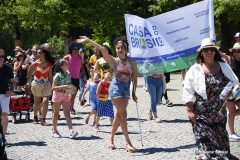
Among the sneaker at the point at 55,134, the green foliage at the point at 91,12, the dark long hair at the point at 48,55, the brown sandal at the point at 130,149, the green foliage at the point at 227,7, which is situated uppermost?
the green foliage at the point at 91,12

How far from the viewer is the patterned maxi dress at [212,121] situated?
607 centimetres

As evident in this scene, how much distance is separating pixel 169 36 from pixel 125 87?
3.88 ft

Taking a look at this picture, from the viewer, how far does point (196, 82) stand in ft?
20.0

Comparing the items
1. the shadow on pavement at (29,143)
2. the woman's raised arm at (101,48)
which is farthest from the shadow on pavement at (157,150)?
the shadow on pavement at (29,143)

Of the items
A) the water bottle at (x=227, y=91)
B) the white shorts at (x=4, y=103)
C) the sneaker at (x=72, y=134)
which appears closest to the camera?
the water bottle at (x=227, y=91)

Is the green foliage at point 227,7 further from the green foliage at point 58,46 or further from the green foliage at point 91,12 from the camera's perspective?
the green foliage at point 58,46

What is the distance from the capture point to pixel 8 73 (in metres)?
8.91

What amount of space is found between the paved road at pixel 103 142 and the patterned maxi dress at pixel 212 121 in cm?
173

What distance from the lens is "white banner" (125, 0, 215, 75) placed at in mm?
8516

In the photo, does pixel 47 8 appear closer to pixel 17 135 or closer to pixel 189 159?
pixel 17 135

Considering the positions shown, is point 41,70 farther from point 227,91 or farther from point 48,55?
point 227,91

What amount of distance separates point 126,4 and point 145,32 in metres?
27.4

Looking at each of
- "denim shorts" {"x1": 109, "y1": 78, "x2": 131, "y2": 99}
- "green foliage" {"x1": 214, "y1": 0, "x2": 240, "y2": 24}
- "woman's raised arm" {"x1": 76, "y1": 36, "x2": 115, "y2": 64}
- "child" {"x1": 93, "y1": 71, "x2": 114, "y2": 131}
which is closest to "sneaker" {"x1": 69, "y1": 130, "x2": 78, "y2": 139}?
"child" {"x1": 93, "y1": 71, "x2": 114, "y2": 131}

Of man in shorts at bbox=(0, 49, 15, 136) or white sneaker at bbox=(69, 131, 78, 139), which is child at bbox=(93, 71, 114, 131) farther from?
man in shorts at bbox=(0, 49, 15, 136)
